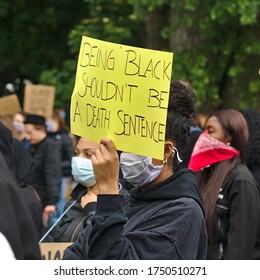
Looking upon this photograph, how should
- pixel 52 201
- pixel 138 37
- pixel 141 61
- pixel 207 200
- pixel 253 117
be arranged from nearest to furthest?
pixel 141 61
pixel 207 200
pixel 253 117
pixel 52 201
pixel 138 37

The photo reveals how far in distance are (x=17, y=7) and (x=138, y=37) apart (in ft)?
11.0

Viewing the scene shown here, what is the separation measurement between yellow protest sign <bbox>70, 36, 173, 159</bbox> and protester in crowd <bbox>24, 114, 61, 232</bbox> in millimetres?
6855

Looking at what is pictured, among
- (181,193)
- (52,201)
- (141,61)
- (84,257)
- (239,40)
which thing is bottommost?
(52,201)

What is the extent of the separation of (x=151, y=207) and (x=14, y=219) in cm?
131

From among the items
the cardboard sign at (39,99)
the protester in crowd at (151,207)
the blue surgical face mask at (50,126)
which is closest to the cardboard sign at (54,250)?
the protester in crowd at (151,207)

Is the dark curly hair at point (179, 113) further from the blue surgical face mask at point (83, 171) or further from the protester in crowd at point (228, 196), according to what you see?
the protester in crowd at point (228, 196)

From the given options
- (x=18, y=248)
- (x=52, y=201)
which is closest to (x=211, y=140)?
(x=18, y=248)

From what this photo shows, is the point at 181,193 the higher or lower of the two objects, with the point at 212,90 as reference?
higher

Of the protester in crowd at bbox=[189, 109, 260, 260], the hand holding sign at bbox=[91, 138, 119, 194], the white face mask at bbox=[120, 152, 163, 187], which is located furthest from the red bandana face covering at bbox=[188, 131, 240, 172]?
the hand holding sign at bbox=[91, 138, 119, 194]

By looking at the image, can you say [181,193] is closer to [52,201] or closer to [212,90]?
[52,201]

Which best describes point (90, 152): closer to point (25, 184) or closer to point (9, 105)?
point (25, 184)

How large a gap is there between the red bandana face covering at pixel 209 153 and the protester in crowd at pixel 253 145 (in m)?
0.36

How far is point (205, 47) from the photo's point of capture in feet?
53.1

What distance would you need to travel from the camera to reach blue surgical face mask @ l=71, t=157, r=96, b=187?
497cm
